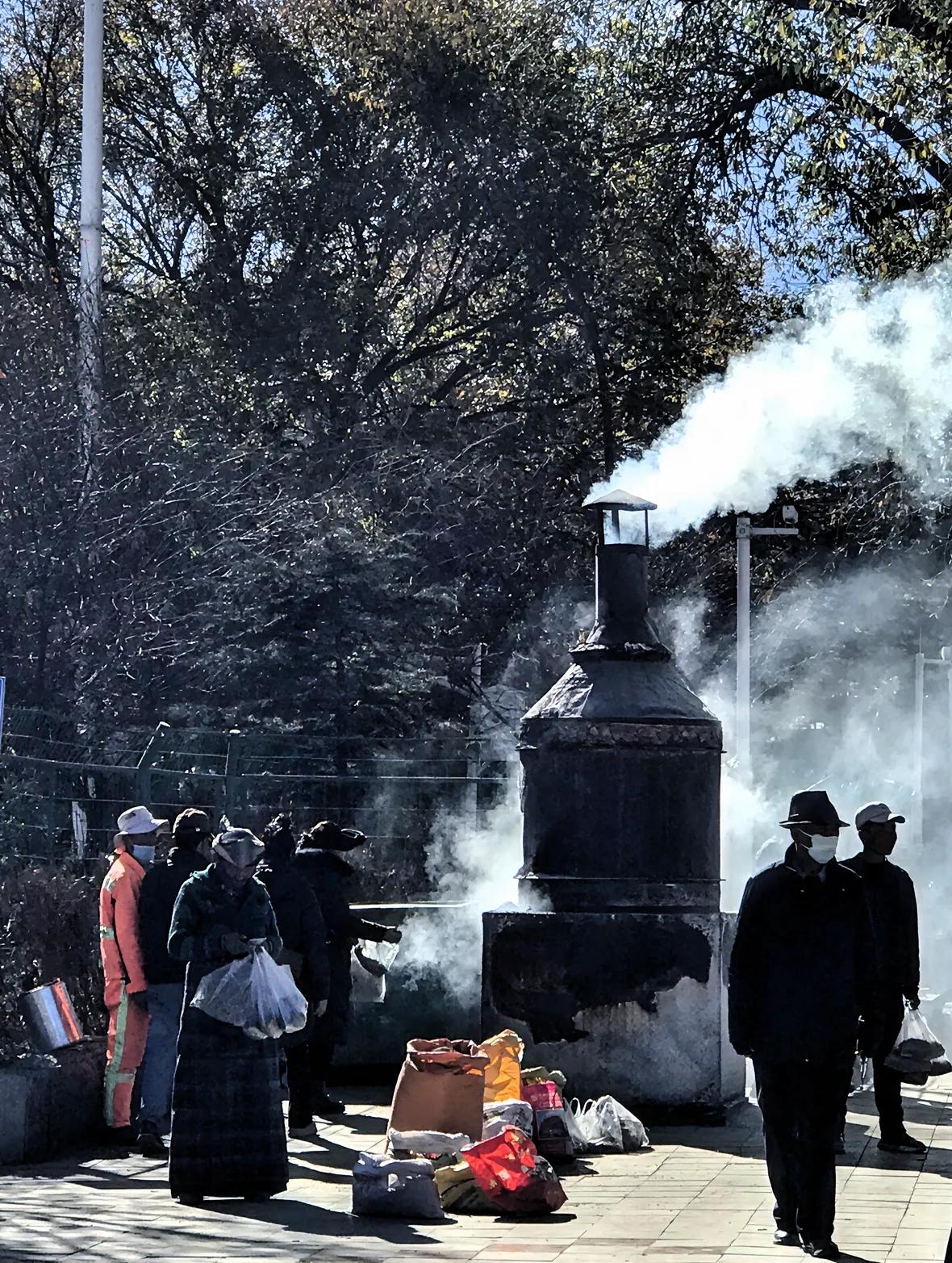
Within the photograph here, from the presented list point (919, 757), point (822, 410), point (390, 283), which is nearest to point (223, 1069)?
point (822, 410)

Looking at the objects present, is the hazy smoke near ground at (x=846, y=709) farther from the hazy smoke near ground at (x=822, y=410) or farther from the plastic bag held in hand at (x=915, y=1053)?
the plastic bag held in hand at (x=915, y=1053)

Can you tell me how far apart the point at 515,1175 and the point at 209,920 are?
1670mm

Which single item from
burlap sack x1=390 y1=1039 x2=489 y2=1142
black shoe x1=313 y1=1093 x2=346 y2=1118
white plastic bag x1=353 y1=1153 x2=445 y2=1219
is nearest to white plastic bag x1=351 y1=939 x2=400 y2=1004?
black shoe x1=313 y1=1093 x2=346 y2=1118

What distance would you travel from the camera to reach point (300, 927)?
1108 centimetres

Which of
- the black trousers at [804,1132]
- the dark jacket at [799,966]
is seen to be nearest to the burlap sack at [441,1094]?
the black trousers at [804,1132]

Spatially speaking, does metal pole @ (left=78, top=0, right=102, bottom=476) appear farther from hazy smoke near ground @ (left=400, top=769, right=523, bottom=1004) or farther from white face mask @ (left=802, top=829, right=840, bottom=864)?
white face mask @ (left=802, top=829, right=840, bottom=864)

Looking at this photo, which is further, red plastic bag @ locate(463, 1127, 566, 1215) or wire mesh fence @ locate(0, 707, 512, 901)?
wire mesh fence @ locate(0, 707, 512, 901)

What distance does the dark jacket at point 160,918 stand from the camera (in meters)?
10.6

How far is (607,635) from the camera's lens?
1236 centimetres

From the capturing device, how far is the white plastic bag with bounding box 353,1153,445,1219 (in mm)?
8641

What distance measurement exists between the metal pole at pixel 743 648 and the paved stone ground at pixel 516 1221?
1602cm

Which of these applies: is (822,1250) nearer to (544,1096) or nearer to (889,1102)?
(544,1096)

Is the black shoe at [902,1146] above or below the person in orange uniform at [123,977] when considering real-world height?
below

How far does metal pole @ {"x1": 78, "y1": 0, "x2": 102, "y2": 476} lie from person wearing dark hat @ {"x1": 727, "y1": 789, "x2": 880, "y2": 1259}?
9024 millimetres
